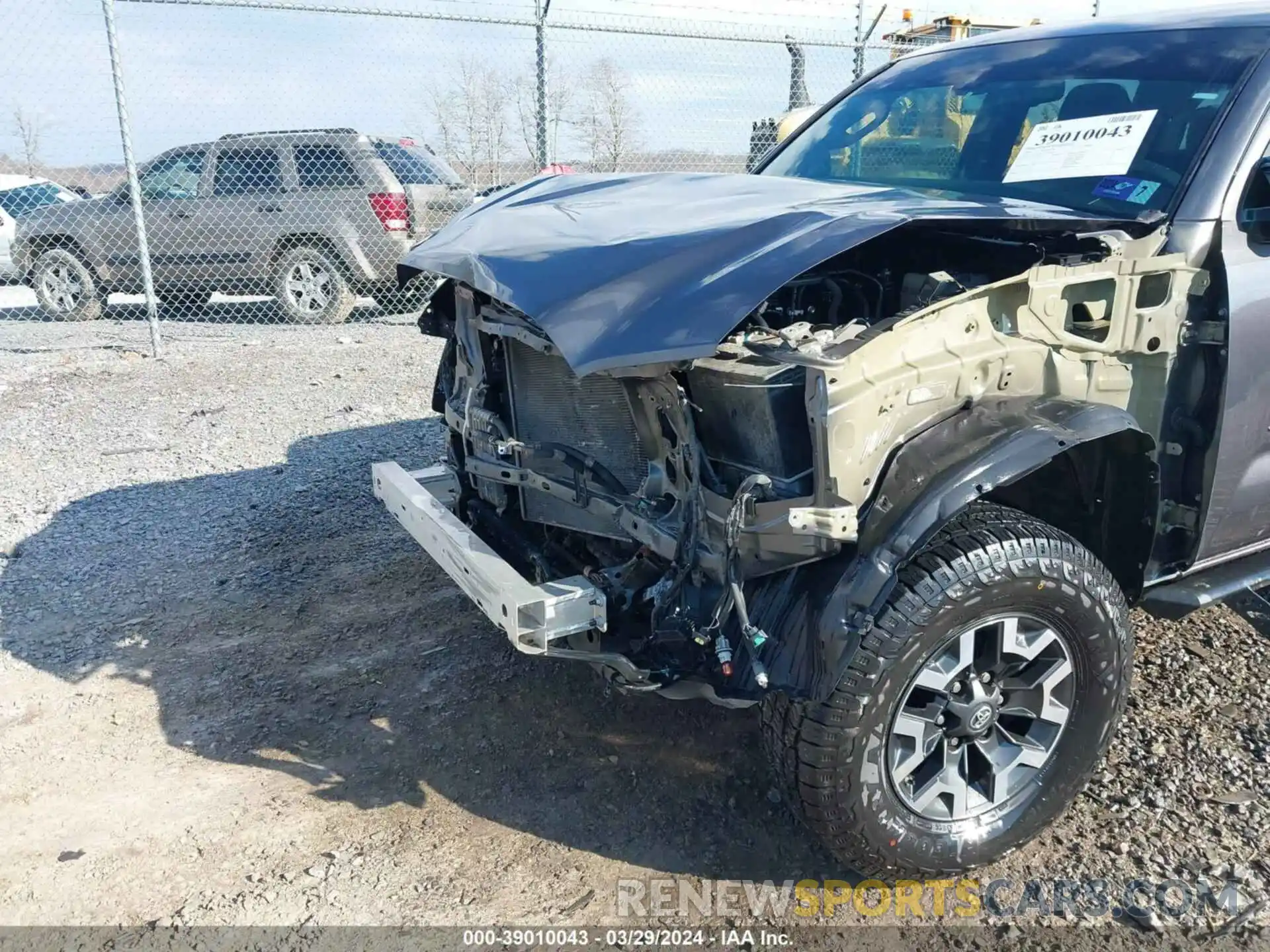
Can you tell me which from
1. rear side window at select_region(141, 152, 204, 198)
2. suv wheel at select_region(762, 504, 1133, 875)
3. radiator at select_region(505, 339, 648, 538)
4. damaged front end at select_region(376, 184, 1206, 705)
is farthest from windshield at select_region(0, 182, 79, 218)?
suv wheel at select_region(762, 504, 1133, 875)

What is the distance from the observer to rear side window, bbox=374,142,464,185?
9562 millimetres

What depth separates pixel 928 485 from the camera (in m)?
2.32

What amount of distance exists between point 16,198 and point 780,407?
14614 millimetres

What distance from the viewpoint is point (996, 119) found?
3.55 m

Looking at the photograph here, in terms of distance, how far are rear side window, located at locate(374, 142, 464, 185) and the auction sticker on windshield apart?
7.31 metres

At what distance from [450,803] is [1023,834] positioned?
5.30 ft

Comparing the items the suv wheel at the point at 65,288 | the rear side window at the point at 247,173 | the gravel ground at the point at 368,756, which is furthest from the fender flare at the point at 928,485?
the suv wheel at the point at 65,288

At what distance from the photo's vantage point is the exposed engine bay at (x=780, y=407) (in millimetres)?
2297

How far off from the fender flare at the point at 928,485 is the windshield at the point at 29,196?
532 inches

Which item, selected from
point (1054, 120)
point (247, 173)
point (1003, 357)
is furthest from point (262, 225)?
point (1003, 357)

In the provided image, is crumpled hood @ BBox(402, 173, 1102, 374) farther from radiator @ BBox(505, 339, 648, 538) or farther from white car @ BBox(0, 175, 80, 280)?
white car @ BBox(0, 175, 80, 280)

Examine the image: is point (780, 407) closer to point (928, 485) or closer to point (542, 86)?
point (928, 485)

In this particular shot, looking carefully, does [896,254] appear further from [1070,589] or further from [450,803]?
[450,803]

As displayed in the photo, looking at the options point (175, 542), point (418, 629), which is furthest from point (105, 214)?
point (418, 629)
